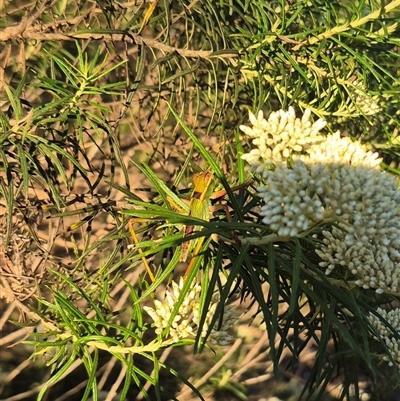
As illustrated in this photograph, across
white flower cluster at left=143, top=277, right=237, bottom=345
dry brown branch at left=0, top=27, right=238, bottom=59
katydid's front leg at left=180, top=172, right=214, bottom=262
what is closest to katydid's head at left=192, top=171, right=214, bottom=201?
katydid's front leg at left=180, top=172, right=214, bottom=262

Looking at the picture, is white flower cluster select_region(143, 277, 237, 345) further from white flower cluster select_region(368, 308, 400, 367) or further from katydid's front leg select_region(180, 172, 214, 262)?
white flower cluster select_region(368, 308, 400, 367)

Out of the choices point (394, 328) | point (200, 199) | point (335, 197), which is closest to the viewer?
point (335, 197)

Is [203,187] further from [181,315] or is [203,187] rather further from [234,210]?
[181,315]

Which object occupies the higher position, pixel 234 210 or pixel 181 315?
pixel 234 210

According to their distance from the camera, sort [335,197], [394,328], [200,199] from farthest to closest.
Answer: [394,328]
[200,199]
[335,197]

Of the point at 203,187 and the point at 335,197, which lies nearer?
the point at 335,197

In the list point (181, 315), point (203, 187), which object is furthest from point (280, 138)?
point (181, 315)

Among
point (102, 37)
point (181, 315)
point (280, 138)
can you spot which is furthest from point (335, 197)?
point (102, 37)

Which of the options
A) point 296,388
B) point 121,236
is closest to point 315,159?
point 121,236

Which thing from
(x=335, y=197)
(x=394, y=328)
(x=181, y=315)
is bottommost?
(x=181, y=315)
